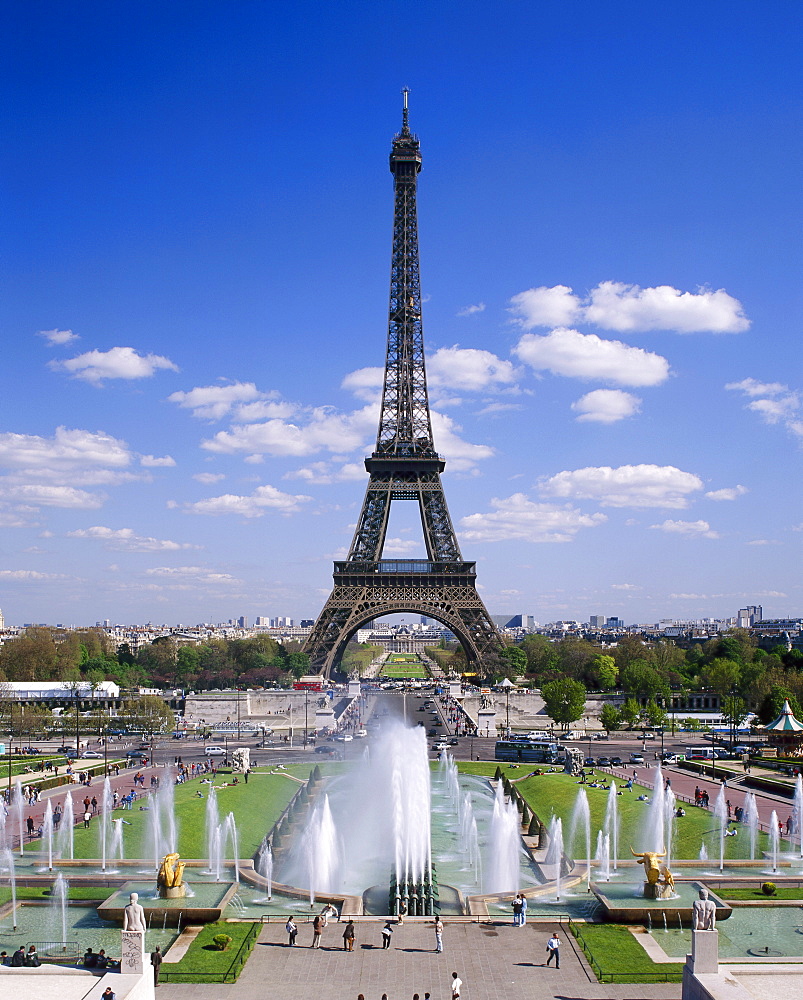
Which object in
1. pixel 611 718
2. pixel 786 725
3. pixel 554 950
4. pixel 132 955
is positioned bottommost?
pixel 611 718

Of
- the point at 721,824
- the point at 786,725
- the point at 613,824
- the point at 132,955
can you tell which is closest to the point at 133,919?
the point at 132,955

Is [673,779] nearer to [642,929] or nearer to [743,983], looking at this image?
[642,929]

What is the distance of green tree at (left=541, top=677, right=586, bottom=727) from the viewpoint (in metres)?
74.6

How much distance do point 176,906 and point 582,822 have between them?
18.9 m

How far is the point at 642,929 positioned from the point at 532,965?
446 cm

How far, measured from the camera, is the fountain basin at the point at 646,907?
2550 centimetres

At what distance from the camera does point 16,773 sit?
5362 cm

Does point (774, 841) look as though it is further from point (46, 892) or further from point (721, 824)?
point (46, 892)

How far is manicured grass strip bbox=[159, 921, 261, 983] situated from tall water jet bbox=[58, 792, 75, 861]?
35.9ft

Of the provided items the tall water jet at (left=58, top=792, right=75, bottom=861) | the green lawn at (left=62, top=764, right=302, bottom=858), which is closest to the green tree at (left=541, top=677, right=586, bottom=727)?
the green lawn at (left=62, top=764, right=302, bottom=858)

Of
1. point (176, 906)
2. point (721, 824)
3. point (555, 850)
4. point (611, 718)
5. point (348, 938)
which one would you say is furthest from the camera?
point (611, 718)

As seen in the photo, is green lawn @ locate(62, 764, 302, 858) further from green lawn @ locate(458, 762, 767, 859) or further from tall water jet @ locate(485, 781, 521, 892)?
green lawn @ locate(458, 762, 767, 859)

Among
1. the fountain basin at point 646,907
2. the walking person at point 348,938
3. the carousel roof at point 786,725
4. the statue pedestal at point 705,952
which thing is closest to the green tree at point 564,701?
the carousel roof at point 786,725

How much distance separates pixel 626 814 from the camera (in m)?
39.0
